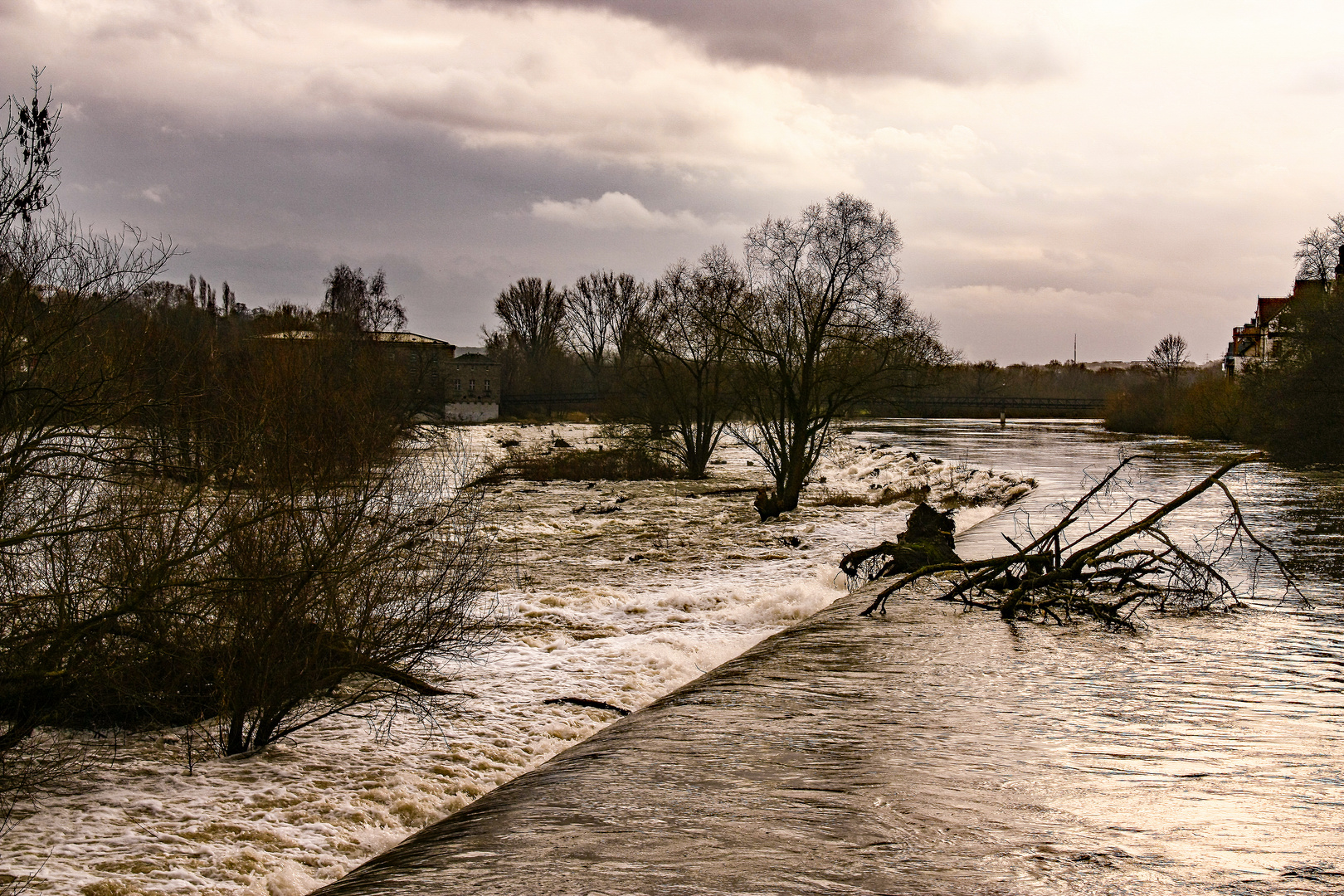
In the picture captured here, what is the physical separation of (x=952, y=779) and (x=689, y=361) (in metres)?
30.2

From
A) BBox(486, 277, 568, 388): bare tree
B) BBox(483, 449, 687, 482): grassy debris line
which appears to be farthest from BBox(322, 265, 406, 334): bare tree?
BBox(486, 277, 568, 388): bare tree

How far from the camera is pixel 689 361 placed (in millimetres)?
38125

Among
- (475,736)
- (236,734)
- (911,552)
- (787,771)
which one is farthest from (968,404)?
(236,734)

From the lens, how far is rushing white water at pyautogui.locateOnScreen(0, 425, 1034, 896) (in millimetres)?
7199

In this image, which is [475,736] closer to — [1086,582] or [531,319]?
[1086,582]

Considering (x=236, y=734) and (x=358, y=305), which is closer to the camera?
(x=236, y=734)

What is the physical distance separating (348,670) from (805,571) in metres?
12.0

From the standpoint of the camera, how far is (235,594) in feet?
28.4

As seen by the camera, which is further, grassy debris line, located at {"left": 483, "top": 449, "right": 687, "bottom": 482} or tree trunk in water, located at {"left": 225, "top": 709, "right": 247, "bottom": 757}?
grassy debris line, located at {"left": 483, "top": 449, "right": 687, "bottom": 482}

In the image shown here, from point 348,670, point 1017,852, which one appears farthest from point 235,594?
point 1017,852

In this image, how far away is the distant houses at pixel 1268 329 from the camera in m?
Result: 43.2

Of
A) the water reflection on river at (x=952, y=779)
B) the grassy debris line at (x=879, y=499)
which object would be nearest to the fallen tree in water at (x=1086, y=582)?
the water reflection on river at (x=952, y=779)

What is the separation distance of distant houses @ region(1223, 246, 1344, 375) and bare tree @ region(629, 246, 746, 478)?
21505mm

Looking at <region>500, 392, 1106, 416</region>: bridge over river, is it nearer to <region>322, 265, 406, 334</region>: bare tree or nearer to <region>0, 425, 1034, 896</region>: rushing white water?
<region>322, 265, 406, 334</region>: bare tree
